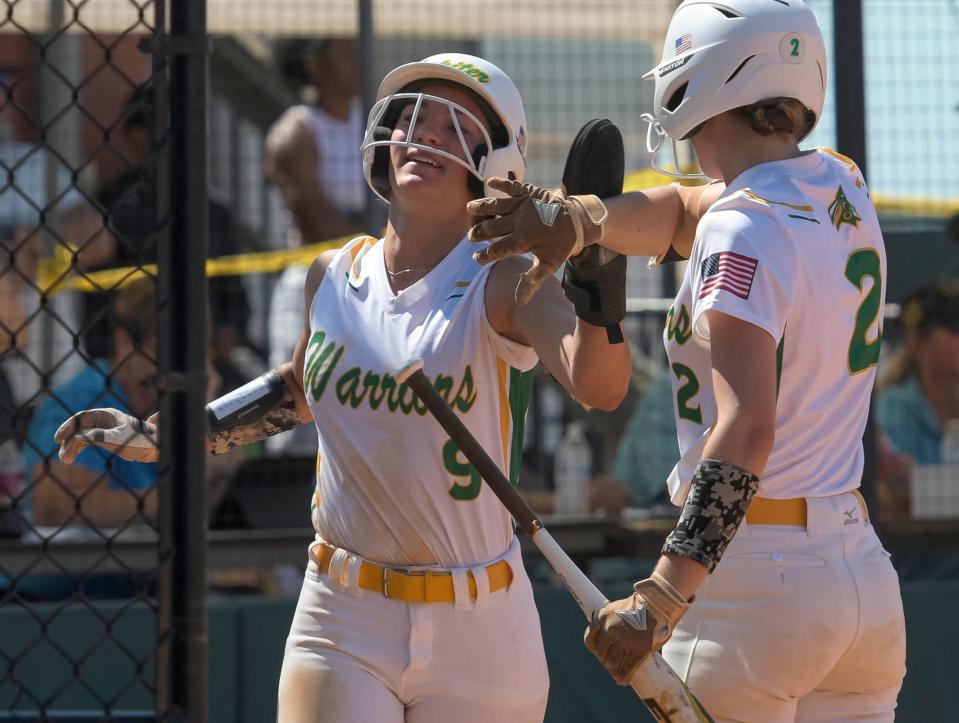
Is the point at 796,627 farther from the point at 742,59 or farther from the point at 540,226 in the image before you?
the point at 742,59

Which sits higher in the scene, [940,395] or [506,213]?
[506,213]

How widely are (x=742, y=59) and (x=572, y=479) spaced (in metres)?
3.39

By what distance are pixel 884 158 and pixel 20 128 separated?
427 centimetres

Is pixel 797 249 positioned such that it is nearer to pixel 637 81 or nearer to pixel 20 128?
pixel 637 81

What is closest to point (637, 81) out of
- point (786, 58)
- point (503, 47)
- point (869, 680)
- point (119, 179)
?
point (503, 47)

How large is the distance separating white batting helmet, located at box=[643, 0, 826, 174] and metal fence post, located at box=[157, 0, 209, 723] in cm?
101

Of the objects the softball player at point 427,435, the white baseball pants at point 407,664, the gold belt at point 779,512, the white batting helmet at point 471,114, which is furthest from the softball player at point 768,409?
the white batting helmet at point 471,114

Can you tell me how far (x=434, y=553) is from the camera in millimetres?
3146

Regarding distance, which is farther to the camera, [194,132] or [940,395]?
[940,395]

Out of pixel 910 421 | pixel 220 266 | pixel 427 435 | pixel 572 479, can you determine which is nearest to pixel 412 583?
pixel 427 435

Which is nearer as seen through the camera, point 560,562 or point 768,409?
point 768,409

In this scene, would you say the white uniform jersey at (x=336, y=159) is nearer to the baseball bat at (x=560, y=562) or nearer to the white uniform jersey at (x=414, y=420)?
the white uniform jersey at (x=414, y=420)

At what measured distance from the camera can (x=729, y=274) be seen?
104 inches

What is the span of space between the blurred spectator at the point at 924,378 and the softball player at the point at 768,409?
3765 millimetres
